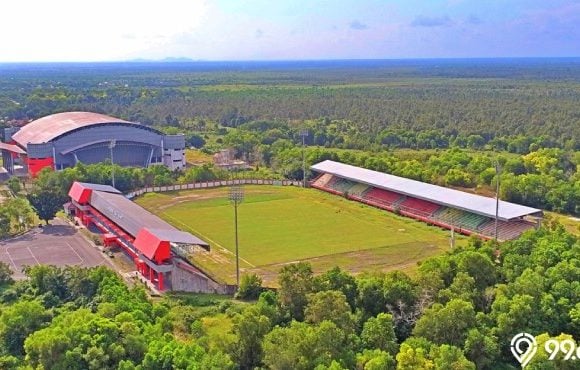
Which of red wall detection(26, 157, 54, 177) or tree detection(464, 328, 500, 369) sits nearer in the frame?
tree detection(464, 328, 500, 369)

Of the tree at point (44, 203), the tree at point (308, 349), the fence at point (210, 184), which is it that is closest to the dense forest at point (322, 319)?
the tree at point (308, 349)

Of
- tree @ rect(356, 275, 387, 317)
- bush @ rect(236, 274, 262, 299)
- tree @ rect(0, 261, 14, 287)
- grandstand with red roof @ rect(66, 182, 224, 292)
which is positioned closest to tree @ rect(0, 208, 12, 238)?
grandstand with red roof @ rect(66, 182, 224, 292)

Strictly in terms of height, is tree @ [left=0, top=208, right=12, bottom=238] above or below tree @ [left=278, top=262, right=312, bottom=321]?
below

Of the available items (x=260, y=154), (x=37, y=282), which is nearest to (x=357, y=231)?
(x=37, y=282)

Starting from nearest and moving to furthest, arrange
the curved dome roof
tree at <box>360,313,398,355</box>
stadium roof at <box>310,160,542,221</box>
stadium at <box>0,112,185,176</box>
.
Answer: tree at <box>360,313,398,355</box>, stadium roof at <box>310,160,542,221</box>, stadium at <box>0,112,185,176</box>, the curved dome roof

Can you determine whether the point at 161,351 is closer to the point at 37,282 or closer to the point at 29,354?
the point at 29,354

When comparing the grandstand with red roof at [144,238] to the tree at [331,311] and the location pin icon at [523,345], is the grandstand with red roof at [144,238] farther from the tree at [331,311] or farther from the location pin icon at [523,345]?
the location pin icon at [523,345]

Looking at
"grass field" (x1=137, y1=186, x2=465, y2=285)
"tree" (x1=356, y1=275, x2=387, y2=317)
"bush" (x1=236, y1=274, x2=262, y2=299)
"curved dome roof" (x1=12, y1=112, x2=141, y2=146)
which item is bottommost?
"grass field" (x1=137, y1=186, x2=465, y2=285)

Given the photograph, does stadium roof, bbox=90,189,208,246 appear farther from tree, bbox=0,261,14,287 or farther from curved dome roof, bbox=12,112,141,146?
curved dome roof, bbox=12,112,141,146
